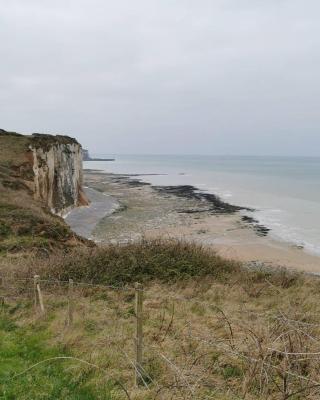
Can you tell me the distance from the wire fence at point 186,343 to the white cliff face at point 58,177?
24.0 metres

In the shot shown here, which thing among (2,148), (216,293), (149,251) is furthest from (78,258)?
(2,148)

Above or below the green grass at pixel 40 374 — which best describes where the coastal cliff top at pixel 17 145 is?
above

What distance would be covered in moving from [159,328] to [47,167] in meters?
33.5

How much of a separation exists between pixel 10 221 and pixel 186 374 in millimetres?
16541

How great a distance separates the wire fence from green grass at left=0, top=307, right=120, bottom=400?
28 centimetres

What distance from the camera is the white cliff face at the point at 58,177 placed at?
1481 inches

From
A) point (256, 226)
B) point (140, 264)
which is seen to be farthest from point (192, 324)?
point (256, 226)

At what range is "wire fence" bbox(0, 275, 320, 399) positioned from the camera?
5551 mm

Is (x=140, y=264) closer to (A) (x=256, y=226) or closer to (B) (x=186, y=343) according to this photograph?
(B) (x=186, y=343)

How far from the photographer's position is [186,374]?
6.11m

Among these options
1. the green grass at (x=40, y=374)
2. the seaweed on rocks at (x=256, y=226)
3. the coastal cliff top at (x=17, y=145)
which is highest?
the coastal cliff top at (x=17, y=145)

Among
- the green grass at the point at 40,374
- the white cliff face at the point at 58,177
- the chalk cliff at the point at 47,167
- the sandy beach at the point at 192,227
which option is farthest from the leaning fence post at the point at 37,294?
the white cliff face at the point at 58,177

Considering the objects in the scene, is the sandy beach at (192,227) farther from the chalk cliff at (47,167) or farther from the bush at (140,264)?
Answer: the bush at (140,264)

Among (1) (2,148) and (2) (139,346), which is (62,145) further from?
(2) (139,346)
